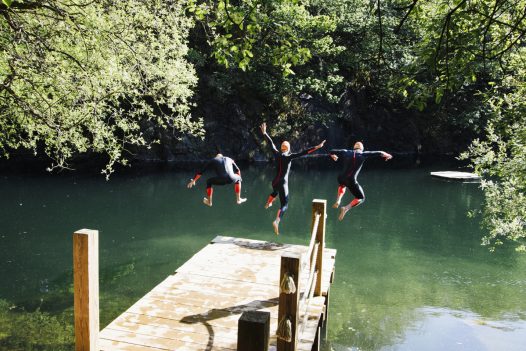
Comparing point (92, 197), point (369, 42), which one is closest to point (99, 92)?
point (92, 197)

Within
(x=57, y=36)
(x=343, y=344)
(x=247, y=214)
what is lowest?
(x=343, y=344)

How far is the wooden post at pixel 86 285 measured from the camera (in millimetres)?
4297

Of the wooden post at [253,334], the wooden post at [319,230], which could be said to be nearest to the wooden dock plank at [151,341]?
the wooden post at [319,230]

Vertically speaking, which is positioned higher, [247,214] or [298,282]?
[298,282]

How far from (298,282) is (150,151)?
86.7ft

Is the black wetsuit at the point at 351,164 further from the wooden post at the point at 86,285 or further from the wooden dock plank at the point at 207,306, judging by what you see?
the wooden post at the point at 86,285

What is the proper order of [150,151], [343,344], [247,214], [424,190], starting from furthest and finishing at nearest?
1. [150,151]
2. [424,190]
3. [247,214]
4. [343,344]

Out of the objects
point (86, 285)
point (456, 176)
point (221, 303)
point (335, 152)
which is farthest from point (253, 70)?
point (86, 285)

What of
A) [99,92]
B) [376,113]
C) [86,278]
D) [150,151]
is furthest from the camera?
[376,113]

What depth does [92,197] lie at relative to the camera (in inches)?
816

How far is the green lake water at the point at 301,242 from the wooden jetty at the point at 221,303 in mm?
2188

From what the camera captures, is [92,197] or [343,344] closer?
[343,344]

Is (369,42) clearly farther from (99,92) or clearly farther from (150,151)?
(99,92)

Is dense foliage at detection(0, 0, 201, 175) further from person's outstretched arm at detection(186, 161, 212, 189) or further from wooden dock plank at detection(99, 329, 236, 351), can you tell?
wooden dock plank at detection(99, 329, 236, 351)
